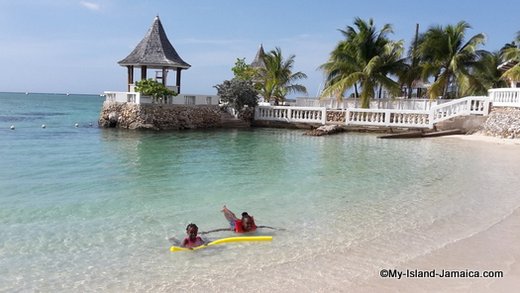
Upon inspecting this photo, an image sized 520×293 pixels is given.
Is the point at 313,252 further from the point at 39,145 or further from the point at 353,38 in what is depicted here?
the point at 353,38

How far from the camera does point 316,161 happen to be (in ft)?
47.9

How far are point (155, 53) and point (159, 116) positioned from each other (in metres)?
4.51

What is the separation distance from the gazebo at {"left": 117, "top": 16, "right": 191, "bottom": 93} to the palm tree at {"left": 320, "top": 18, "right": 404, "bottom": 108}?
31.9 feet

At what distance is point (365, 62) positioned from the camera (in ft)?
92.7

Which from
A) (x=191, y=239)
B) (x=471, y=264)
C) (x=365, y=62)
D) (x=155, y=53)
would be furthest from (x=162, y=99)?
(x=471, y=264)

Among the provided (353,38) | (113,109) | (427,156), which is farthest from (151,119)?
(427,156)

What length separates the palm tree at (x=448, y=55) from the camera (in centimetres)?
2695

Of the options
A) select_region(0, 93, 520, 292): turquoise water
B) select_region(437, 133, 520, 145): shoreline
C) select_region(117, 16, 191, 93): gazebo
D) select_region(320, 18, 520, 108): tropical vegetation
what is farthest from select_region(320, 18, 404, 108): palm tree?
select_region(0, 93, 520, 292): turquoise water

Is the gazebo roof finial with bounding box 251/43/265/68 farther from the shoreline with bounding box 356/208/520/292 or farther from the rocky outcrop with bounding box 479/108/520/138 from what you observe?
the shoreline with bounding box 356/208/520/292

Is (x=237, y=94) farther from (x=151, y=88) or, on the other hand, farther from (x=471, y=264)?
(x=471, y=264)

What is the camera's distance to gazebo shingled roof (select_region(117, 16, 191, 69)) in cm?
2727

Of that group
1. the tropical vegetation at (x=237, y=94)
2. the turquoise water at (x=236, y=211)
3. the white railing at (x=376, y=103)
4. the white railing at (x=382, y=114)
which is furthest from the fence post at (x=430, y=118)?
the tropical vegetation at (x=237, y=94)

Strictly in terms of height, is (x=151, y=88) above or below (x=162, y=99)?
above

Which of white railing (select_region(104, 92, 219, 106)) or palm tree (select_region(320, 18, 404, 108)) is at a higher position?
palm tree (select_region(320, 18, 404, 108))
